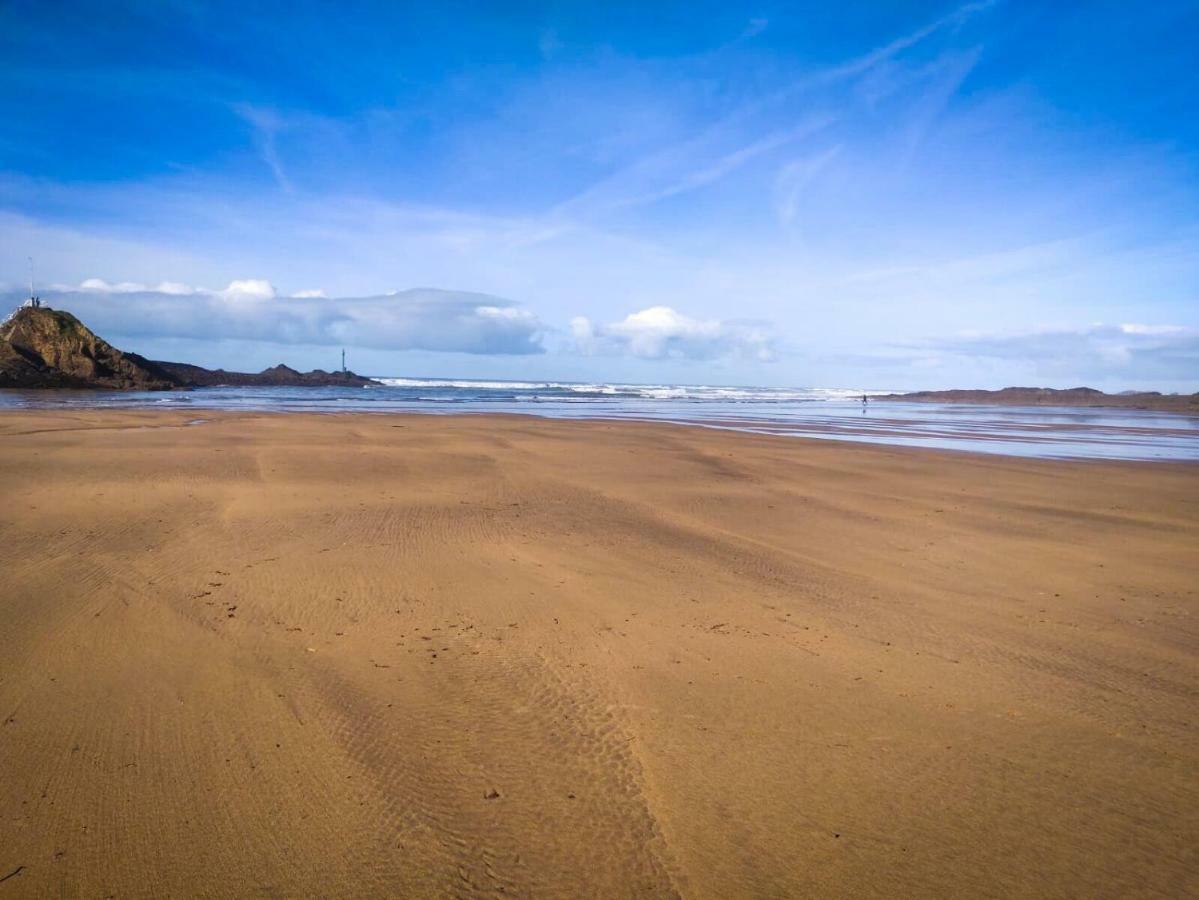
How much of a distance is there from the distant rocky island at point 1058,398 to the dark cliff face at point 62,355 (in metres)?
75.3

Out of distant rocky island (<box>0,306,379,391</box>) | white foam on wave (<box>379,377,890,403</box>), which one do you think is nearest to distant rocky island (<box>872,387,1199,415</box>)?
white foam on wave (<box>379,377,890,403</box>)

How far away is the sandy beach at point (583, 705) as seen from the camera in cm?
251

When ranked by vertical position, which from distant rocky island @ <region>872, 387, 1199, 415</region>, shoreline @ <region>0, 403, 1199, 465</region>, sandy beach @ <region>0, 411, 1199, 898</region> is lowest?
sandy beach @ <region>0, 411, 1199, 898</region>

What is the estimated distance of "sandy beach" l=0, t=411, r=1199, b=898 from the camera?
2.51 metres

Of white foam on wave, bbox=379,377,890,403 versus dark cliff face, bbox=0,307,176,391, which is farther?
white foam on wave, bbox=379,377,890,403

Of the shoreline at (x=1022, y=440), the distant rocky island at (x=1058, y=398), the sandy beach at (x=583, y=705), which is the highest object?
the distant rocky island at (x=1058, y=398)

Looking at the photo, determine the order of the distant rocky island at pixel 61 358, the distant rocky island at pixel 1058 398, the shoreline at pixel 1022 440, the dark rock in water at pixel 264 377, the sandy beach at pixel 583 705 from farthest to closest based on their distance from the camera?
the dark rock in water at pixel 264 377, the distant rocky island at pixel 1058 398, the distant rocky island at pixel 61 358, the shoreline at pixel 1022 440, the sandy beach at pixel 583 705

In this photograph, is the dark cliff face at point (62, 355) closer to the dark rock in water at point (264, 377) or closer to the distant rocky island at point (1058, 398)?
the dark rock in water at point (264, 377)

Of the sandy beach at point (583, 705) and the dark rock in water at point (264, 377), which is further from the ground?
the dark rock in water at point (264, 377)

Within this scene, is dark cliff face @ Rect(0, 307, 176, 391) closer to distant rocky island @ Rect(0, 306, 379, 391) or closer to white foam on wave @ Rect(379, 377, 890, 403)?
distant rocky island @ Rect(0, 306, 379, 391)

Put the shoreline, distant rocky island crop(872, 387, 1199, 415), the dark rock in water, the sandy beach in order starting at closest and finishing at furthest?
the sandy beach < the shoreline < distant rocky island crop(872, 387, 1199, 415) < the dark rock in water

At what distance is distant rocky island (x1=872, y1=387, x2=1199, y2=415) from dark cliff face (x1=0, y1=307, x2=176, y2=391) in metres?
75.3

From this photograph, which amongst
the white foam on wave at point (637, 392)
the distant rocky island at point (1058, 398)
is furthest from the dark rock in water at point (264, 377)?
the distant rocky island at point (1058, 398)

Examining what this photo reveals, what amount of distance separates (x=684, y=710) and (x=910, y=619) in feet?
7.83
